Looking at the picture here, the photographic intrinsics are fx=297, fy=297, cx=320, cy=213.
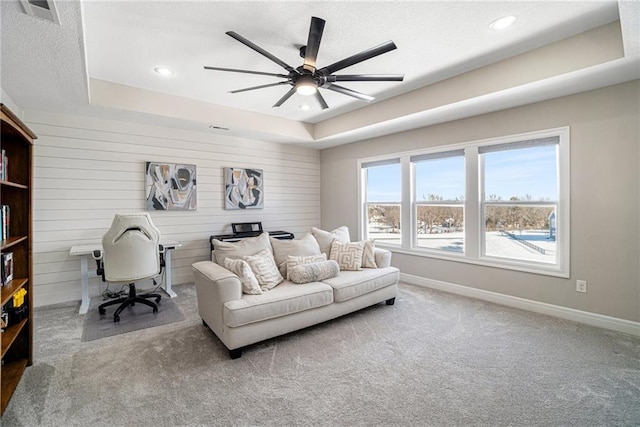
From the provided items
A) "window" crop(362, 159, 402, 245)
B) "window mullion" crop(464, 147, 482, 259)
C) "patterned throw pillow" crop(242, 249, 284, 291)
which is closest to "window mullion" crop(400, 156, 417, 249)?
"window" crop(362, 159, 402, 245)

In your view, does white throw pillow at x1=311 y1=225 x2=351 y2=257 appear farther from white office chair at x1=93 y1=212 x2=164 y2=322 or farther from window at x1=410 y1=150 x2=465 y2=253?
white office chair at x1=93 y1=212 x2=164 y2=322

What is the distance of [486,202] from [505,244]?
581mm

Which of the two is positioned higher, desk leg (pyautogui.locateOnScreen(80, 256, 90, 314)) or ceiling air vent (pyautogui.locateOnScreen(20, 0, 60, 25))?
ceiling air vent (pyautogui.locateOnScreen(20, 0, 60, 25))

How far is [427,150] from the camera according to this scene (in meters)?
4.47

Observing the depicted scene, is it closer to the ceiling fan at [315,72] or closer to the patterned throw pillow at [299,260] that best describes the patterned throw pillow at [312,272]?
the patterned throw pillow at [299,260]

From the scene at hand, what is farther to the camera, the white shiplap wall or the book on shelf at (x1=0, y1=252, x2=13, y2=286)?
the white shiplap wall

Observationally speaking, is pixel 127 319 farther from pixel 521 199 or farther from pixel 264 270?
pixel 521 199

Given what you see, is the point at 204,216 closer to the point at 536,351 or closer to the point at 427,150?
the point at 427,150

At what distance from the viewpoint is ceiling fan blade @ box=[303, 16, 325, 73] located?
2.00 meters

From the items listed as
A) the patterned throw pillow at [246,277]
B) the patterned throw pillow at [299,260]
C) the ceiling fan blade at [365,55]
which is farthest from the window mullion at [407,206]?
the patterned throw pillow at [246,277]

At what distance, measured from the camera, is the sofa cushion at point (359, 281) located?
3.07 m

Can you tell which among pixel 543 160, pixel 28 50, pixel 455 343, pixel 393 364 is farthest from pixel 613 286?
pixel 28 50

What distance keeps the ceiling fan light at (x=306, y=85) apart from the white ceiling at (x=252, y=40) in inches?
14.3

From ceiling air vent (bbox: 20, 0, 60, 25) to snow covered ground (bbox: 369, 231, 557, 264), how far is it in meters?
4.59
